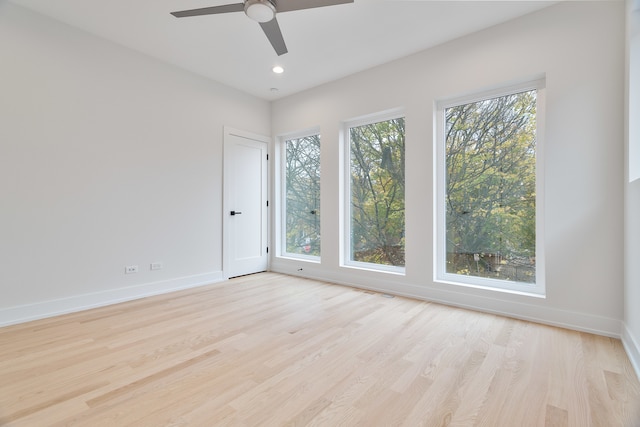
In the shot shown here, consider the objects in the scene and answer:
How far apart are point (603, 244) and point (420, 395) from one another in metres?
2.10

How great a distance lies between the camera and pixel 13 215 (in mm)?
2609

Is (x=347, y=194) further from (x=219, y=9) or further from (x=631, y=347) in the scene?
(x=631, y=347)

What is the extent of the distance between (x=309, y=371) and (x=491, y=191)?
254 cm

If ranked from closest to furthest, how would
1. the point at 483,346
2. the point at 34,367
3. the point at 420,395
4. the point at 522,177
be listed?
the point at 420,395, the point at 34,367, the point at 483,346, the point at 522,177

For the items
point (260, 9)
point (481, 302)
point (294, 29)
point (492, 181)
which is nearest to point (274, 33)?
point (260, 9)

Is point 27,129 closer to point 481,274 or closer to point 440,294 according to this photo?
point 440,294

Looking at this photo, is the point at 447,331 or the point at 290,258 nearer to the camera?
the point at 447,331

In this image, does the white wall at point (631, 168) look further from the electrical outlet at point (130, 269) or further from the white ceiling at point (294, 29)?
the electrical outlet at point (130, 269)

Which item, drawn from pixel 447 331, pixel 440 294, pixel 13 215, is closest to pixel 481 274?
pixel 440 294

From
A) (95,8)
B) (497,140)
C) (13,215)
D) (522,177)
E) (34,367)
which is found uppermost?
(95,8)

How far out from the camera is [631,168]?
6.97 feet

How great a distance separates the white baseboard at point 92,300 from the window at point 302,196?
147 centimetres

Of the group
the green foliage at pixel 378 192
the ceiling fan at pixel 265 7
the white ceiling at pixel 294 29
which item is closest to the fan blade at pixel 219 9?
the ceiling fan at pixel 265 7

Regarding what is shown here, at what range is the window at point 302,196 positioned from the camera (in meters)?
4.56
